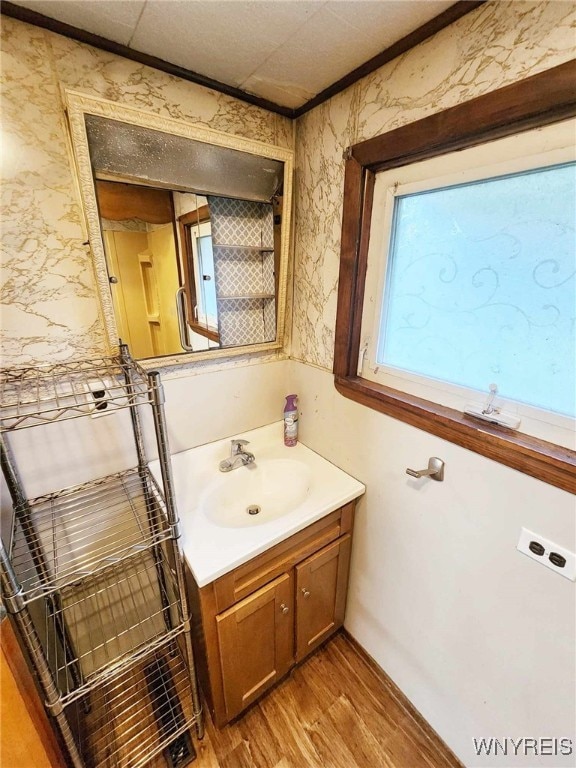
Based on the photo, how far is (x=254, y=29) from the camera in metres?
0.82

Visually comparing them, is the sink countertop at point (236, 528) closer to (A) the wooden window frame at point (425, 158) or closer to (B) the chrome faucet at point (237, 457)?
(B) the chrome faucet at point (237, 457)

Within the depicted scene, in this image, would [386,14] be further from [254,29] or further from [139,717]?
[139,717]

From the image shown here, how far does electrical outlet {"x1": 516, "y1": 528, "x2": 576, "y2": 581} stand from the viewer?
0.76 metres

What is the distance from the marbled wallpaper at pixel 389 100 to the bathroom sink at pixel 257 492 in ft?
1.60

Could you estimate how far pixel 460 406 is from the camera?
953 mm

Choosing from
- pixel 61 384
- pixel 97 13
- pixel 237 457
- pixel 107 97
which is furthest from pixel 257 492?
pixel 97 13

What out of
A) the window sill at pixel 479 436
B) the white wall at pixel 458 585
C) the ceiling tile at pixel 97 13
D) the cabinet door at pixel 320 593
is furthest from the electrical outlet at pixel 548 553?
the ceiling tile at pixel 97 13

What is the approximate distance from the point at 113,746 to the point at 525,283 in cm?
199

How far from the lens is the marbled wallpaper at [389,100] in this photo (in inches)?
26.5

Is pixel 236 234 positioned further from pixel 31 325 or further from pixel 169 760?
pixel 169 760

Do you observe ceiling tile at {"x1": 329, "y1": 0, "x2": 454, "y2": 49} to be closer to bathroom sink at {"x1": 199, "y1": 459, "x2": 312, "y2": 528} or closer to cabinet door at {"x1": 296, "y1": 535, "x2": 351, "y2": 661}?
bathroom sink at {"x1": 199, "y1": 459, "x2": 312, "y2": 528}

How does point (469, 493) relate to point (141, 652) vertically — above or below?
above

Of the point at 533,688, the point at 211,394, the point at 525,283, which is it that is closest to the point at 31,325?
the point at 211,394

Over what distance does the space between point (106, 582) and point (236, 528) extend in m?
0.64
